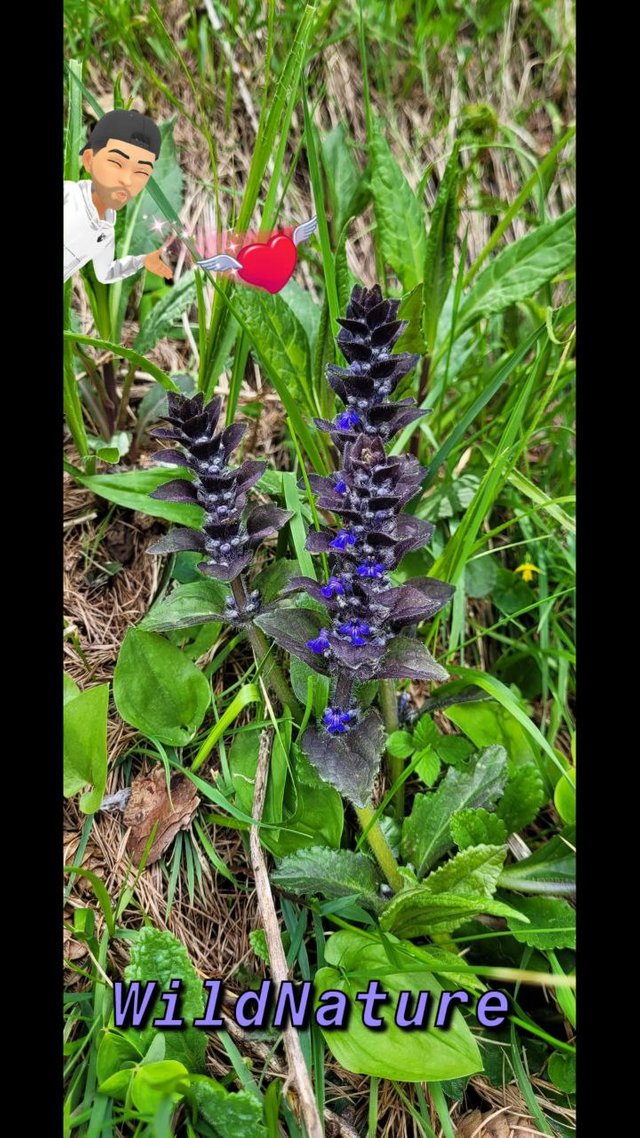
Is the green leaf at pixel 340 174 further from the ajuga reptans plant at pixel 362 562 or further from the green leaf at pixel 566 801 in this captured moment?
the green leaf at pixel 566 801

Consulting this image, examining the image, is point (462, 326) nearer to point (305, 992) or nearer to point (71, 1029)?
point (305, 992)

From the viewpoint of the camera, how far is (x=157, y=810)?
A: 1.84m

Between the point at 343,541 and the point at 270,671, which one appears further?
the point at 270,671

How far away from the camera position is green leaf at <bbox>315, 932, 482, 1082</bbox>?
146 centimetres

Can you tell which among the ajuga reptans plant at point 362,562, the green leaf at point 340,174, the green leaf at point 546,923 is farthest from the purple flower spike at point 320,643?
the green leaf at point 340,174

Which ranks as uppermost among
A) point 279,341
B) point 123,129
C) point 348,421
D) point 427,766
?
point 123,129

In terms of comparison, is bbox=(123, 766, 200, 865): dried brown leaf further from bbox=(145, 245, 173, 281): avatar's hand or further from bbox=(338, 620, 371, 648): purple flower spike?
bbox=(145, 245, 173, 281): avatar's hand

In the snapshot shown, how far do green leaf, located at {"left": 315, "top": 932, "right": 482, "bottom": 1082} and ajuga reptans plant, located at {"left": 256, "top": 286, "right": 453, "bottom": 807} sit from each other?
0.36m

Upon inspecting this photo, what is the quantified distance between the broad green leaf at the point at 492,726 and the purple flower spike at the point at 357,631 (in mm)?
570

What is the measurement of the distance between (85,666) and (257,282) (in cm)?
108

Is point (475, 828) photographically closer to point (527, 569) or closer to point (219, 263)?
point (527, 569)

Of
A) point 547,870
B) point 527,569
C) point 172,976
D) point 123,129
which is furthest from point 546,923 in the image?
point 123,129

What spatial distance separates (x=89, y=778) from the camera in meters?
1.79

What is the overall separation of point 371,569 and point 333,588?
0.10 m
